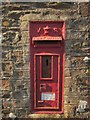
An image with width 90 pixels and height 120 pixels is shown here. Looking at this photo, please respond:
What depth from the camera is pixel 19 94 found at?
562cm

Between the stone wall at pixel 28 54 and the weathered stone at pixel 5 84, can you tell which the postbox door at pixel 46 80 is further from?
the weathered stone at pixel 5 84

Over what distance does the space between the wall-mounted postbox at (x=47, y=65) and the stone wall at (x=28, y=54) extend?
9 cm

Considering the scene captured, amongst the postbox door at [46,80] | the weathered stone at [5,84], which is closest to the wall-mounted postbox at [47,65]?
the postbox door at [46,80]

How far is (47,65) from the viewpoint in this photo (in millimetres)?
5582

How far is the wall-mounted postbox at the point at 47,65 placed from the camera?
5488mm

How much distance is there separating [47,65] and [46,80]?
26cm

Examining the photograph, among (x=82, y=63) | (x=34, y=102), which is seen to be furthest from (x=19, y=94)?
(x=82, y=63)

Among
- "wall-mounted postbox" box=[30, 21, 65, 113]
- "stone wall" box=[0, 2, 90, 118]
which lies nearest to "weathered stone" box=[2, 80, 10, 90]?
"stone wall" box=[0, 2, 90, 118]

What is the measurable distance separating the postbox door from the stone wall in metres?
0.14

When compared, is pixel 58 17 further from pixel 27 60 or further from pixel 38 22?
pixel 27 60

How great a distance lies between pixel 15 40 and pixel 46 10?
29.3 inches

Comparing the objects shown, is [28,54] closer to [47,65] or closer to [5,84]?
[47,65]

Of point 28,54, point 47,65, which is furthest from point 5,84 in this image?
point 47,65

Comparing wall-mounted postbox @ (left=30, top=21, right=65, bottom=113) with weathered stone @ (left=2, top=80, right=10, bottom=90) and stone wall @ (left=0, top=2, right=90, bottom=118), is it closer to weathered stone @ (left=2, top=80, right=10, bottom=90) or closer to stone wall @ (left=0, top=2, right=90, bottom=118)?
stone wall @ (left=0, top=2, right=90, bottom=118)
